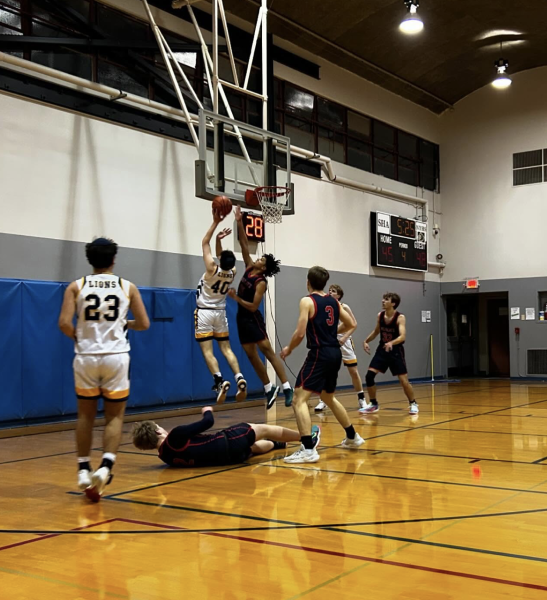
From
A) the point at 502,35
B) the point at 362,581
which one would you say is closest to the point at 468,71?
the point at 502,35

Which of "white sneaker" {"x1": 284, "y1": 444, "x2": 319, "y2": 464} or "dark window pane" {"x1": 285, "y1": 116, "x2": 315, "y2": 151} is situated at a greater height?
"dark window pane" {"x1": 285, "y1": 116, "x2": 315, "y2": 151}

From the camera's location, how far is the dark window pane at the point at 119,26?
11578 millimetres

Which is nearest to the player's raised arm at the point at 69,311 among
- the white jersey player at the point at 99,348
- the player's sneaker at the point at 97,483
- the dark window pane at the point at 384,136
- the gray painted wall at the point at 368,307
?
the white jersey player at the point at 99,348

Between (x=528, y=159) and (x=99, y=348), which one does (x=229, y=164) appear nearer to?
(x=99, y=348)

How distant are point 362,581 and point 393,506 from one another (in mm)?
1592

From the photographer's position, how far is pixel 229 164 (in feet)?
34.8

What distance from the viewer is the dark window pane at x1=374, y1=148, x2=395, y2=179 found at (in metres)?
18.1

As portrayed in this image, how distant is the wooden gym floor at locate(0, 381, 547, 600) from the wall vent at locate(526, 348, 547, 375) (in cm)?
1140

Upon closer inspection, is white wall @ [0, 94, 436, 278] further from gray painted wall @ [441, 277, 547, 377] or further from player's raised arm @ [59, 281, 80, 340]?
gray painted wall @ [441, 277, 547, 377]

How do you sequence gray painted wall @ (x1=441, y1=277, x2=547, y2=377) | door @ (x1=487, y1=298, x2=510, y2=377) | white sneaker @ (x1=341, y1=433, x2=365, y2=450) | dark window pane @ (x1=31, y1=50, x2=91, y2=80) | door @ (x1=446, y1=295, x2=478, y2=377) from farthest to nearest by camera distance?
1. door @ (x1=487, y1=298, x2=510, y2=377)
2. door @ (x1=446, y1=295, x2=478, y2=377)
3. gray painted wall @ (x1=441, y1=277, x2=547, y2=377)
4. dark window pane @ (x1=31, y1=50, x2=91, y2=80)
5. white sneaker @ (x1=341, y1=433, x2=365, y2=450)

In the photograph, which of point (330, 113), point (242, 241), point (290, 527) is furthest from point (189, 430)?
point (330, 113)

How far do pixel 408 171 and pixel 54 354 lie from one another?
12.2 meters

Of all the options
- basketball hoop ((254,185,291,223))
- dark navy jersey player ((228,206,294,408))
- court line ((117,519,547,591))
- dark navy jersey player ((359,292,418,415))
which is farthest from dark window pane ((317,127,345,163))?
court line ((117,519,547,591))

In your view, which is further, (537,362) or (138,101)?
(537,362)
